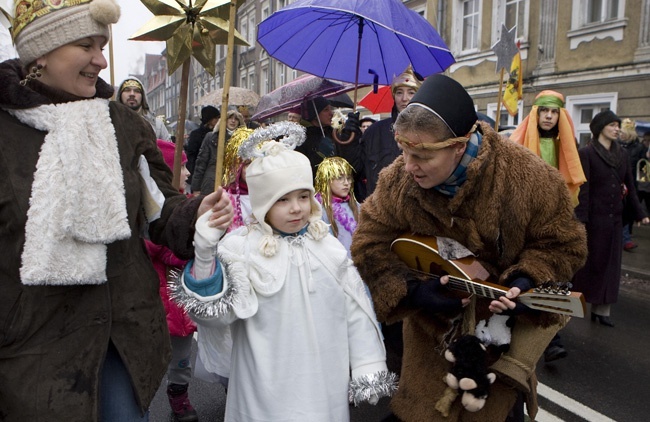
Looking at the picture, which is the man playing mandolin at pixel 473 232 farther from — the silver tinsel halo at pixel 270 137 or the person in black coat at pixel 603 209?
the person in black coat at pixel 603 209

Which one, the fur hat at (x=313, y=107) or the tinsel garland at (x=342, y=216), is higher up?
the fur hat at (x=313, y=107)

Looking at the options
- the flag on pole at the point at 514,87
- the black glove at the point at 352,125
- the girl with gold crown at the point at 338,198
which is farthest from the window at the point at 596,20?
the girl with gold crown at the point at 338,198

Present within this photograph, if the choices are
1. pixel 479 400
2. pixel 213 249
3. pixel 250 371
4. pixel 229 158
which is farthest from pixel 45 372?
pixel 229 158

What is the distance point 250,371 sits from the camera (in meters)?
2.26

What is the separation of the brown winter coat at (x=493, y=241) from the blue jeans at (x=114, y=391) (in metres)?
1.03

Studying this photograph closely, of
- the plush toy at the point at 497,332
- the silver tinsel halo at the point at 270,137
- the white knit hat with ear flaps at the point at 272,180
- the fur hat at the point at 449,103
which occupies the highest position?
the fur hat at the point at 449,103

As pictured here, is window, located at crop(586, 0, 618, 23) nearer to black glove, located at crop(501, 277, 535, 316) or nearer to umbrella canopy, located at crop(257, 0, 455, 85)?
umbrella canopy, located at crop(257, 0, 455, 85)

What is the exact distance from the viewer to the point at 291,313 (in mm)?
2275

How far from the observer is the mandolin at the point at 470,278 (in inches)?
72.7

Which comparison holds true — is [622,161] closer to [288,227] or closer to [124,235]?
[288,227]

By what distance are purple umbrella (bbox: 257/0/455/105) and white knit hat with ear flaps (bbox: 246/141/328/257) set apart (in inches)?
103

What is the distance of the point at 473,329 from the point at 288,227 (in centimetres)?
87

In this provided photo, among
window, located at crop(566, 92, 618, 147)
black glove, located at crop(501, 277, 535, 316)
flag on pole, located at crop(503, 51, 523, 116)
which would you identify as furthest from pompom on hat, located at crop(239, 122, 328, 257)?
window, located at crop(566, 92, 618, 147)

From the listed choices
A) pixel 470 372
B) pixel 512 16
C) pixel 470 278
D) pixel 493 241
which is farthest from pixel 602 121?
pixel 512 16
